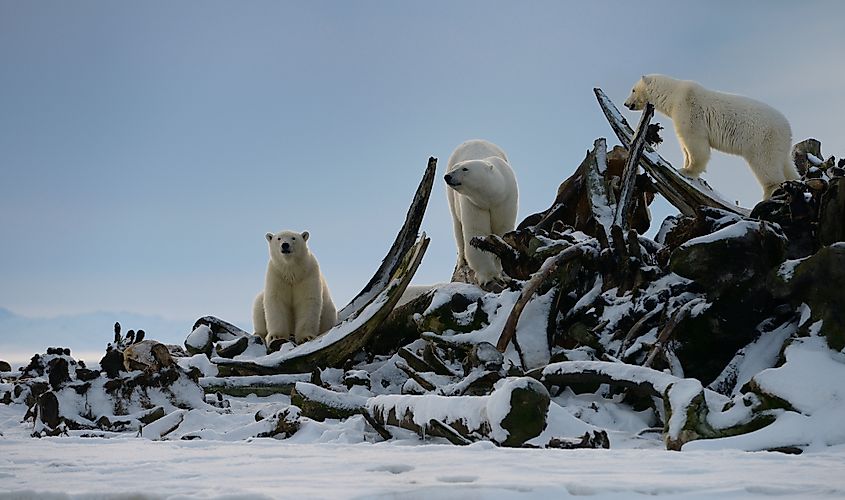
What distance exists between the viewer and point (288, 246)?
10008 mm

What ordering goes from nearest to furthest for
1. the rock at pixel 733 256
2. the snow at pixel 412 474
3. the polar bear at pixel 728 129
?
the snow at pixel 412 474 < the rock at pixel 733 256 < the polar bear at pixel 728 129

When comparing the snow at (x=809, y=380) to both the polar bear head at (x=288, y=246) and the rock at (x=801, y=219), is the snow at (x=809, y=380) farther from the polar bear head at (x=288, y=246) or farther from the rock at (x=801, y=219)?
the polar bear head at (x=288, y=246)

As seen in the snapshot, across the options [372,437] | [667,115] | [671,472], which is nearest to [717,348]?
[372,437]

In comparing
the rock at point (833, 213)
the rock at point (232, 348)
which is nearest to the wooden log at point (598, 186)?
the rock at point (833, 213)

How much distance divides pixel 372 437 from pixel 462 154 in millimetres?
8307

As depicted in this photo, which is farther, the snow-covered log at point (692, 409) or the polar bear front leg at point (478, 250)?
the polar bear front leg at point (478, 250)

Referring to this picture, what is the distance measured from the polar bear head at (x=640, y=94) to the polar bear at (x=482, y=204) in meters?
4.47

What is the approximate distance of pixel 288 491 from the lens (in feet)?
6.81

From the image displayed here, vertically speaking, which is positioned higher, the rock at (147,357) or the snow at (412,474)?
the rock at (147,357)

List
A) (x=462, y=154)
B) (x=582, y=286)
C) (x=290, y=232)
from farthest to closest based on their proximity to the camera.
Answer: (x=462, y=154), (x=290, y=232), (x=582, y=286)

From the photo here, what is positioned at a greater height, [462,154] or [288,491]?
[462,154]

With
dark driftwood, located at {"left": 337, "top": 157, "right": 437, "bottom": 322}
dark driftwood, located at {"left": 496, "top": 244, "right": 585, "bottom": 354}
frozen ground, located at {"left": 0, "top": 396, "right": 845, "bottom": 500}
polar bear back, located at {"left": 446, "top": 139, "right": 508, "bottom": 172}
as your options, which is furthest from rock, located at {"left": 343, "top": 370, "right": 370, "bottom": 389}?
polar bear back, located at {"left": 446, "top": 139, "right": 508, "bottom": 172}

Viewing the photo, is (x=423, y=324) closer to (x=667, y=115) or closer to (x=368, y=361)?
(x=368, y=361)

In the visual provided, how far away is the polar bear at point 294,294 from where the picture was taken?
9843 millimetres
